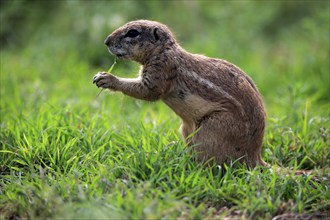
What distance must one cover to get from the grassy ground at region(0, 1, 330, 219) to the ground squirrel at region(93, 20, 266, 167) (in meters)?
0.22

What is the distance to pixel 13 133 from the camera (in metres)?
5.91

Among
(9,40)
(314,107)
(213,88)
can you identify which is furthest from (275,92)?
(9,40)

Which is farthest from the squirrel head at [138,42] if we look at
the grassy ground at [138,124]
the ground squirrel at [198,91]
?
the grassy ground at [138,124]

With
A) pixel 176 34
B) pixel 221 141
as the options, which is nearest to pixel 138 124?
pixel 221 141

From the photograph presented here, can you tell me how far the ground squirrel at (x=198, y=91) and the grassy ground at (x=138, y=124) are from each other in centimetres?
22

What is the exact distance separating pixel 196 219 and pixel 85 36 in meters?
6.45

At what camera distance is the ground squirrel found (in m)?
5.38

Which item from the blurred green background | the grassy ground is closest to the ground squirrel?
the grassy ground

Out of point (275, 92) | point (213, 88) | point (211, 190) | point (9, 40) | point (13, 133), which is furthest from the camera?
point (9, 40)

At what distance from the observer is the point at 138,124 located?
21.4 feet

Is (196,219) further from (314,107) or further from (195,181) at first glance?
(314,107)

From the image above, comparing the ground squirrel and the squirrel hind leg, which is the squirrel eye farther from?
the squirrel hind leg

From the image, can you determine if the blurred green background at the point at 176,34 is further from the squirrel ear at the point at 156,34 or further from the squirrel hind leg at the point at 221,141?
the squirrel hind leg at the point at 221,141

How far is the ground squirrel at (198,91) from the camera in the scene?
538cm
